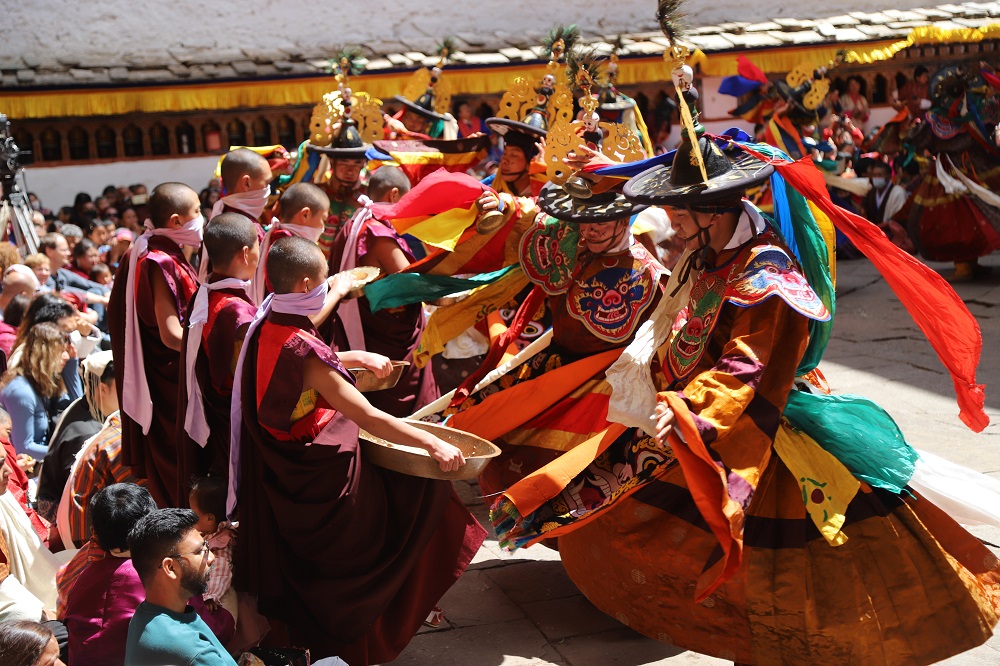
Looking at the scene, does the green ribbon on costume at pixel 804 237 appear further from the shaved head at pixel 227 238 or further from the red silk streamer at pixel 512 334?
the shaved head at pixel 227 238

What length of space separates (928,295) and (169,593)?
2.07 m

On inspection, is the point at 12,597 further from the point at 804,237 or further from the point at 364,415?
the point at 804,237

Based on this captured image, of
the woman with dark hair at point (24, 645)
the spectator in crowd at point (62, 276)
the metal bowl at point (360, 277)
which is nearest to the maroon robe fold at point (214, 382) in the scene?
the metal bowl at point (360, 277)

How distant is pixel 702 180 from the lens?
3006mm

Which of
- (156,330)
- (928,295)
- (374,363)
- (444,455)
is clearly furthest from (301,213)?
(928,295)

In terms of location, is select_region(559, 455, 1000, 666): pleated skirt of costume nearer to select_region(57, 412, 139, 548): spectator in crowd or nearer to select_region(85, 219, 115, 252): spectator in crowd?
select_region(57, 412, 139, 548): spectator in crowd

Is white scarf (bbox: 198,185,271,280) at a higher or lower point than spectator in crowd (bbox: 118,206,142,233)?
higher

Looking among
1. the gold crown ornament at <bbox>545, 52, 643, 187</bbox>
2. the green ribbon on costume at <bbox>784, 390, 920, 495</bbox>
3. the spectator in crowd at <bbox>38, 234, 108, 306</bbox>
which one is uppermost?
the gold crown ornament at <bbox>545, 52, 643, 187</bbox>

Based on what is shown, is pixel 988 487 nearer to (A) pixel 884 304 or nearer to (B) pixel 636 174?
(B) pixel 636 174

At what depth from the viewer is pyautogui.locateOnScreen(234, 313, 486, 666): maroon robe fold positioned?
306cm

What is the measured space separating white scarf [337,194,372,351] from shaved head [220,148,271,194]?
0.45m

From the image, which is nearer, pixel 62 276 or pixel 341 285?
pixel 341 285

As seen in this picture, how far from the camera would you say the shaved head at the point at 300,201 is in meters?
4.78

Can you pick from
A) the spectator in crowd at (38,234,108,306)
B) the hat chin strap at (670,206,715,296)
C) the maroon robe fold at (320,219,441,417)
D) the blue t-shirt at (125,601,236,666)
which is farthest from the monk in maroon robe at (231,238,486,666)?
the spectator in crowd at (38,234,108,306)
